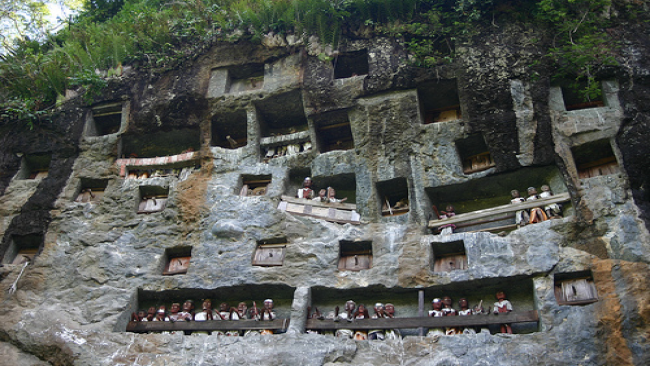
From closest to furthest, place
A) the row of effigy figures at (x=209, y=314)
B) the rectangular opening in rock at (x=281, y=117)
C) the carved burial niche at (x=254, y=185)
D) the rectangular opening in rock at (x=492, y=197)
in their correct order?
the row of effigy figures at (x=209, y=314)
the rectangular opening in rock at (x=492, y=197)
the carved burial niche at (x=254, y=185)
the rectangular opening in rock at (x=281, y=117)

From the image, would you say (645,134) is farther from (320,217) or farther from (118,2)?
(118,2)

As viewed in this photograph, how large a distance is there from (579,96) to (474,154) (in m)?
3.12

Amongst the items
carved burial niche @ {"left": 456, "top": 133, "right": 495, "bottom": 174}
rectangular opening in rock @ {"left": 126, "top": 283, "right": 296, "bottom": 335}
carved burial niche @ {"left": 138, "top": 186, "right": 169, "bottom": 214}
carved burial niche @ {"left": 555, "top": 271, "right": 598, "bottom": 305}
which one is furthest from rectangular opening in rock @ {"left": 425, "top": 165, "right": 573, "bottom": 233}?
carved burial niche @ {"left": 138, "top": 186, "right": 169, "bottom": 214}

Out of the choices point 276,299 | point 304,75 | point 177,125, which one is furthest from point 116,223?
point 304,75

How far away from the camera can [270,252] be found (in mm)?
14234

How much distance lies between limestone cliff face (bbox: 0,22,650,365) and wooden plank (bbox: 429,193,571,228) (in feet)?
0.53

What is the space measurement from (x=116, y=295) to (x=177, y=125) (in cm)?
589

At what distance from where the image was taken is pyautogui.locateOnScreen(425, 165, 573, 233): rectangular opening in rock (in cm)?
1377

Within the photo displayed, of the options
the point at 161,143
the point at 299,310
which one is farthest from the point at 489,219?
the point at 161,143

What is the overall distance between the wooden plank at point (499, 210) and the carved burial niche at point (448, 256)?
76 centimetres

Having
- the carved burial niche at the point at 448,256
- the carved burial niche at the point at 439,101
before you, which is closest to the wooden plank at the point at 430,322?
the carved burial niche at the point at 448,256

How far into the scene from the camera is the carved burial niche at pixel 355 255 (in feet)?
45.3

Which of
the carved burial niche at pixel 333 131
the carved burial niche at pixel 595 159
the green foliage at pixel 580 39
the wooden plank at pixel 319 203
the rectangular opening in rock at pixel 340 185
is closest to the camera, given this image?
the carved burial niche at pixel 595 159

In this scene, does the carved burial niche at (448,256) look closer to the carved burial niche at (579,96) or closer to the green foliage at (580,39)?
the carved burial niche at (579,96)
